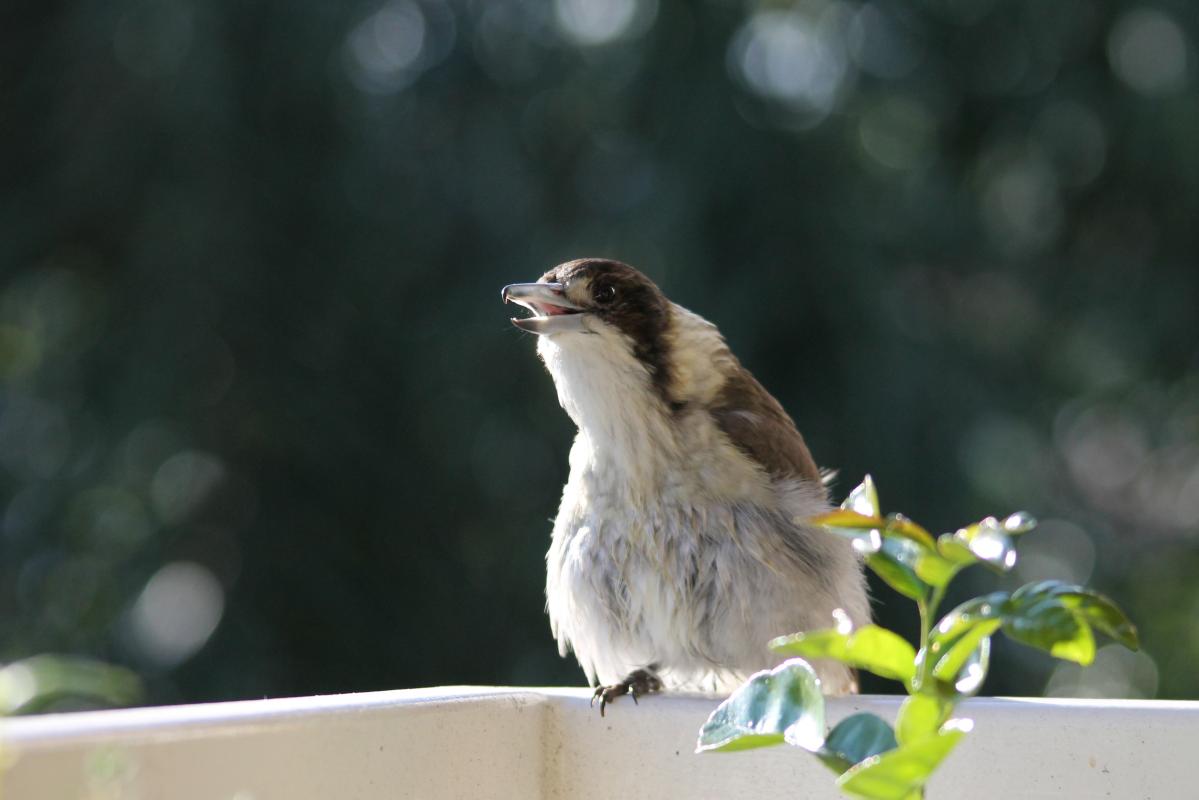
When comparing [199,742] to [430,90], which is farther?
[430,90]

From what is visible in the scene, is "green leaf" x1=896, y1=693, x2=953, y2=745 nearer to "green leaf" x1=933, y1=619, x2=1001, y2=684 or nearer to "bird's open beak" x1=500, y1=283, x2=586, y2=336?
"green leaf" x1=933, y1=619, x2=1001, y2=684

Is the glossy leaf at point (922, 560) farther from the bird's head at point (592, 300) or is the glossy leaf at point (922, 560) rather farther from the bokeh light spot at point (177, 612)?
the bokeh light spot at point (177, 612)

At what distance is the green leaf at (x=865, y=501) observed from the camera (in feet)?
3.75

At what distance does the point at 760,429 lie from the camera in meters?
3.26

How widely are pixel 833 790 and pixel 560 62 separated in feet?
16.1

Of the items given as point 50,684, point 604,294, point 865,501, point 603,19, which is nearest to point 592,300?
point 604,294

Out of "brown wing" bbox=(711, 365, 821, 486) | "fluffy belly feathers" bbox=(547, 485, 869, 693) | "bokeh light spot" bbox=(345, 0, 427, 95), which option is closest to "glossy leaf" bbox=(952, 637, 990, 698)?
"fluffy belly feathers" bbox=(547, 485, 869, 693)

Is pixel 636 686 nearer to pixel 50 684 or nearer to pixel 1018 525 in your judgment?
pixel 1018 525

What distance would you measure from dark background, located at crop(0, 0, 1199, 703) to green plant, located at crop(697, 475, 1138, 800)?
14.9 feet

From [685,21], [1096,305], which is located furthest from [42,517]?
[1096,305]

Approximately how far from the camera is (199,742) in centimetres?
133

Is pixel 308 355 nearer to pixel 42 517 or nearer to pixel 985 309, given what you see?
pixel 42 517

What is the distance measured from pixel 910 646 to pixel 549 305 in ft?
7.03

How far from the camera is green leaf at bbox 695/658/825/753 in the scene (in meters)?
1.06
